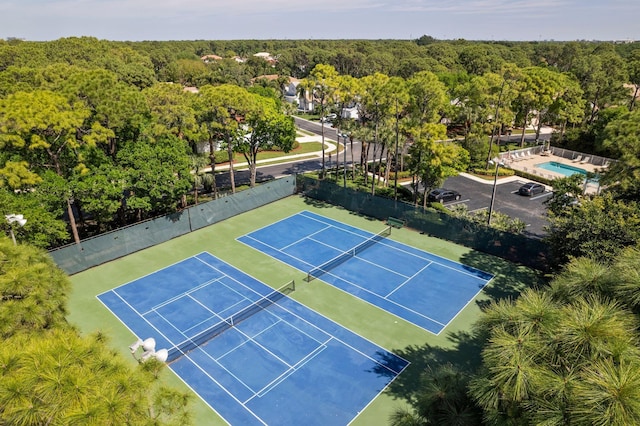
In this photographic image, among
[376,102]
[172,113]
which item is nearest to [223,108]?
[172,113]

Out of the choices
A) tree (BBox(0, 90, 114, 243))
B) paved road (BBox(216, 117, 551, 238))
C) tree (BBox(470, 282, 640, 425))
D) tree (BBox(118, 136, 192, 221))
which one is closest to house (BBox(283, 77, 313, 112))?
paved road (BBox(216, 117, 551, 238))

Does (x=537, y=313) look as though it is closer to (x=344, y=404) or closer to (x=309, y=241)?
(x=344, y=404)

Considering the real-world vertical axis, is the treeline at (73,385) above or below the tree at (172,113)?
below

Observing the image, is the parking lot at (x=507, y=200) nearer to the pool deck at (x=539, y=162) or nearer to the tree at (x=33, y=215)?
the pool deck at (x=539, y=162)

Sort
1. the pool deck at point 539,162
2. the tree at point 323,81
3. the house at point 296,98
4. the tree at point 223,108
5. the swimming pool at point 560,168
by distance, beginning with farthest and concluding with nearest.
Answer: the house at point 296,98
the swimming pool at point 560,168
the pool deck at point 539,162
the tree at point 323,81
the tree at point 223,108

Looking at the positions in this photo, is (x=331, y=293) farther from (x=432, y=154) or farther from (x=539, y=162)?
(x=539, y=162)

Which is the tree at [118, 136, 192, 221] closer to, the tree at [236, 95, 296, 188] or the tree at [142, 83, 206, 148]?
the tree at [142, 83, 206, 148]

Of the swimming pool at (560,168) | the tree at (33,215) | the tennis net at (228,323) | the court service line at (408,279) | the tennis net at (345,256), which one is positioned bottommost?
the tennis net at (228,323)

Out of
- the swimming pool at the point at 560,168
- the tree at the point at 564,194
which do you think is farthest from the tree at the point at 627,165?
the swimming pool at the point at 560,168
